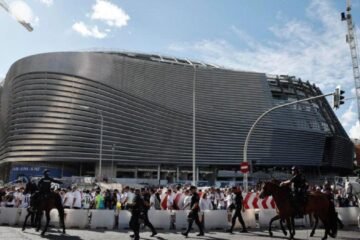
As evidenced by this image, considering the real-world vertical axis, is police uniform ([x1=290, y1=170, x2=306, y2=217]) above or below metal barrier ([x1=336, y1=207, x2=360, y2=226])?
above

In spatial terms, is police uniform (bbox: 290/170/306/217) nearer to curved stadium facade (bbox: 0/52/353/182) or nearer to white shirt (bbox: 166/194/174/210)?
white shirt (bbox: 166/194/174/210)

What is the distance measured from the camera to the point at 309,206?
50.2ft

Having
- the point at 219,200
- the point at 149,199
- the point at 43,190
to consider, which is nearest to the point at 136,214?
the point at 43,190

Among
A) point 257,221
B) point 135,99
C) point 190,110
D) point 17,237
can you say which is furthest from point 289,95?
point 17,237

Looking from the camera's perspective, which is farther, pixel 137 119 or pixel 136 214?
pixel 137 119

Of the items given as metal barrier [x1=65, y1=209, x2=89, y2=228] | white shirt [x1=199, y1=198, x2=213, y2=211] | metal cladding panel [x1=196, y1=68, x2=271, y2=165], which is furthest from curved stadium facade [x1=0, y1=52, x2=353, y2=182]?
metal barrier [x1=65, y1=209, x2=89, y2=228]

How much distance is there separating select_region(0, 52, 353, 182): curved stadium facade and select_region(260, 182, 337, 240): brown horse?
6169 cm

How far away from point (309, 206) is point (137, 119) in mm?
77867

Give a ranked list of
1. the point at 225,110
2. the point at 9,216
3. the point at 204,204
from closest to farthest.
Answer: the point at 204,204
the point at 9,216
the point at 225,110

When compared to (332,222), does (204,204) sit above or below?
above

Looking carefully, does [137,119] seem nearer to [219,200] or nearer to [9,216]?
[219,200]

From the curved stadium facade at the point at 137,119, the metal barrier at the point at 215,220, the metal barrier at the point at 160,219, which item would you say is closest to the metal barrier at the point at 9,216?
the metal barrier at the point at 160,219

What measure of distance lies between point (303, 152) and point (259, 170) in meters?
12.4

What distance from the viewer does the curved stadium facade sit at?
8619 centimetres
